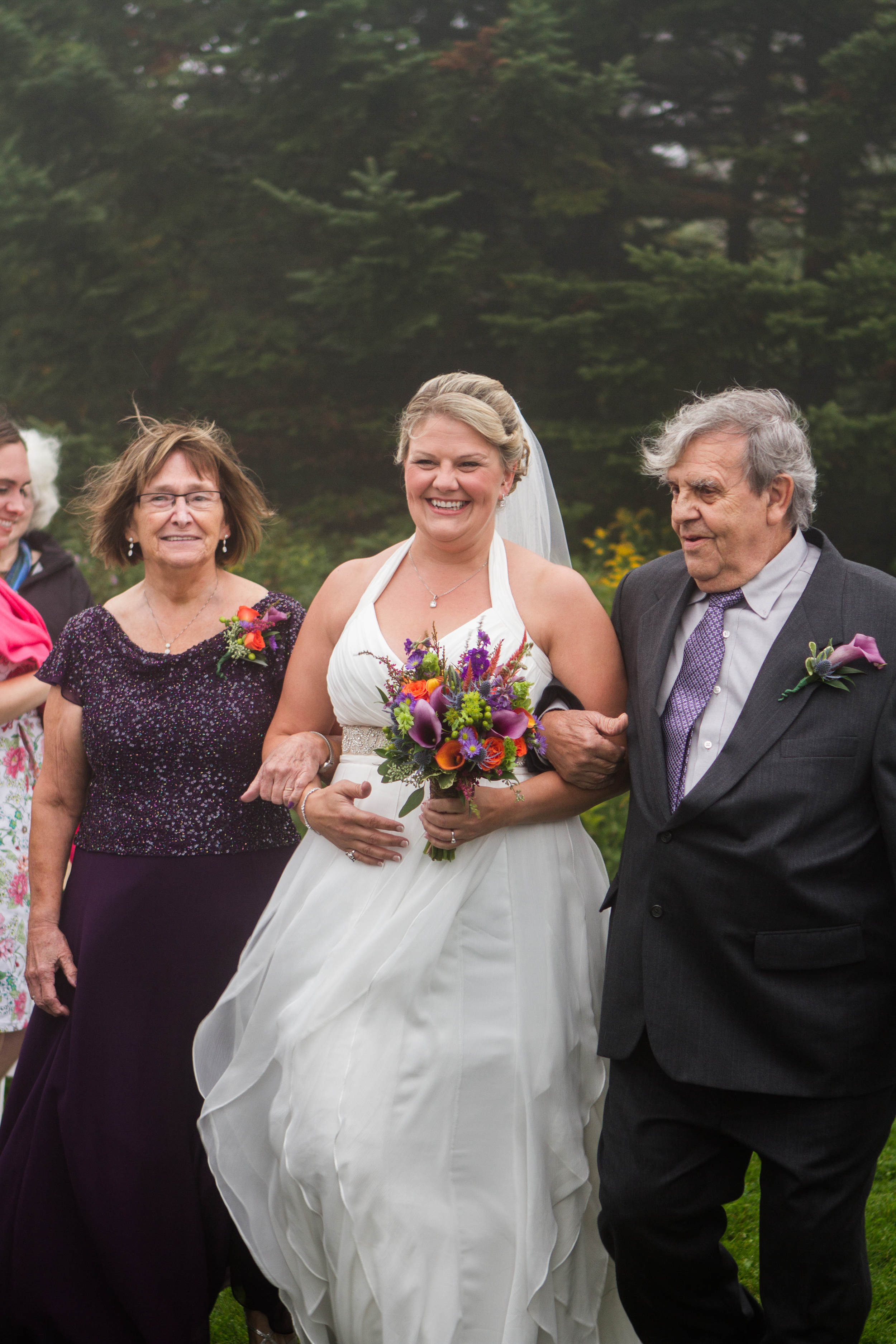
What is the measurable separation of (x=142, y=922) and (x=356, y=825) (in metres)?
0.75

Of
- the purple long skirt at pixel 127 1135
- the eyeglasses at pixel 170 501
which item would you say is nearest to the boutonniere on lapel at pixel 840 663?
the purple long skirt at pixel 127 1135

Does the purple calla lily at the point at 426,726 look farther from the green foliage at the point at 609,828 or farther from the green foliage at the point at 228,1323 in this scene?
the green foliage at the point at 609,828

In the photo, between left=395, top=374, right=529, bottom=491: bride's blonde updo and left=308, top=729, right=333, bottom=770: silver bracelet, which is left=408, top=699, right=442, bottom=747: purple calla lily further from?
left=395, top=374, right=529, bottom=491: bride's blonde updo

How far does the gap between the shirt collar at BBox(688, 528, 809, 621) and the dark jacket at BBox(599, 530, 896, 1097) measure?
0.07 m

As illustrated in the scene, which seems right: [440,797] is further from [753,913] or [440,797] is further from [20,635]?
[20,635]

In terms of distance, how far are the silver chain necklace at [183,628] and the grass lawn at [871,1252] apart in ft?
7.08

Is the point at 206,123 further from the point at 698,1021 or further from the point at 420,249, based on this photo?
the point at 698,1021

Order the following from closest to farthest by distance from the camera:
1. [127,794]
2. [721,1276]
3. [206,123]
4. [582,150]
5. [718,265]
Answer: [721,1276]
[127,794]
[718,265]
[582,150]
[206,123]

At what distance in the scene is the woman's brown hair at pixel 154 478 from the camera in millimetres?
3670

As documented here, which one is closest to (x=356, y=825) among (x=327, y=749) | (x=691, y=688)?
(x=327, y=749)

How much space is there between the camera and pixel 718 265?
1087cm

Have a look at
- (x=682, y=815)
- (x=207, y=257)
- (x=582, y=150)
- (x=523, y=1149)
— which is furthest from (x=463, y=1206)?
(x=207, y=257)

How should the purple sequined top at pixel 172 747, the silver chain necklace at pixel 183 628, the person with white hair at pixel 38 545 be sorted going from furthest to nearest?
the person with white hair at pixel 38 545, the silver chain necklace at pixel 183 628, the purple sequined top at pixel 172 747

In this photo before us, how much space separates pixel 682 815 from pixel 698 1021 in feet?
1.68
